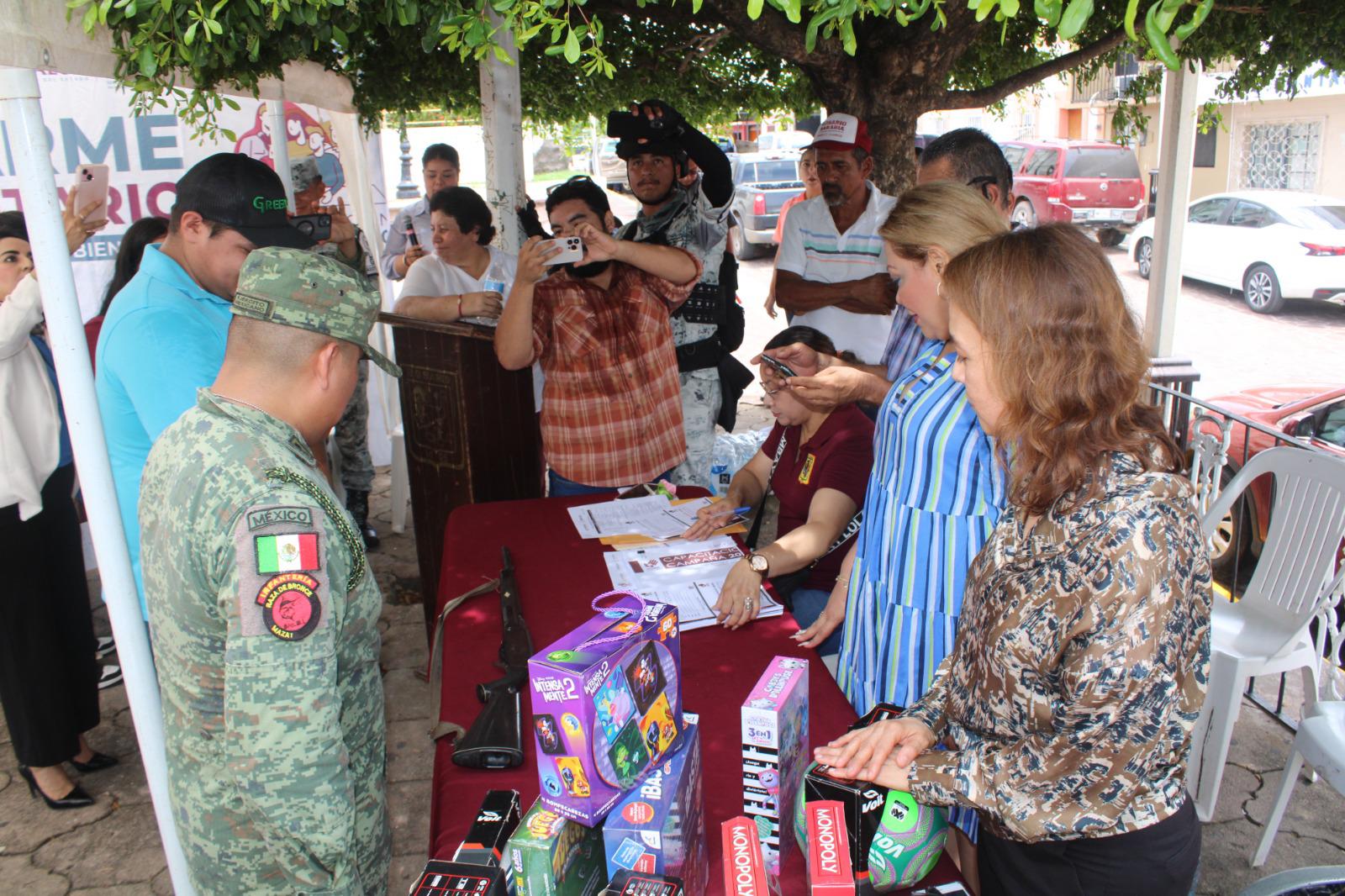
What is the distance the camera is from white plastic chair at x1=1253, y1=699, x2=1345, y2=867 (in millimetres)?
2404

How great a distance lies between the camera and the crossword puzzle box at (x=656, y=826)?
1.24 metres

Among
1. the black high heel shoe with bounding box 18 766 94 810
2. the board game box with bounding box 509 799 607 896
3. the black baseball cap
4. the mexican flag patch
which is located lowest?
the black high heel shoe with bounding box 18 766 94 810

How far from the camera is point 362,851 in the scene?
1.58 m

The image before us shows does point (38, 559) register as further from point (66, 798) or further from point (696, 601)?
point (696, 601)

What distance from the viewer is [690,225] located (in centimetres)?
388

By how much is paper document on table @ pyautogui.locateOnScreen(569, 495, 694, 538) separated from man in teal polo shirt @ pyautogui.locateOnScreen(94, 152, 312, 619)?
1157 mm

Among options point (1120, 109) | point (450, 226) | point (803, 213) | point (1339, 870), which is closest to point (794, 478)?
point (1339, 870)

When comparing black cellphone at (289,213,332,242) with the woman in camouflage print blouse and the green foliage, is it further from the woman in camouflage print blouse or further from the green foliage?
the woman in camouflage print blouse

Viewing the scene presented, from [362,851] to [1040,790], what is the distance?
3.61 ft

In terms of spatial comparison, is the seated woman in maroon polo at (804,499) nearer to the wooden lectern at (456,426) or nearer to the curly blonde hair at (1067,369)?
the curly blonde hair at (1067,369)

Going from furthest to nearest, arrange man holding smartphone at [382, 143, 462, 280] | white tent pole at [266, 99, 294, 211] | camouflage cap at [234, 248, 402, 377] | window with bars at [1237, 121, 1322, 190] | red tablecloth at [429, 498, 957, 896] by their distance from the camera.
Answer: window with bars at [1237, 121, 1322, 190], man holding smartphone at [382, 143, 462, 280], white tent pole at [266, 99, 294, 211], red tablecloth at [429, 498, 957, 896], camouflage cap at [234, 248, 402, 377]

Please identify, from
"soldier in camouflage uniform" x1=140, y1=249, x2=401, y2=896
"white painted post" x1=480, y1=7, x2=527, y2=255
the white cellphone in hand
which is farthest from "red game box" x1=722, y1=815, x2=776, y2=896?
"white painted post" x1=480, y1=7, x2=527, y2=255

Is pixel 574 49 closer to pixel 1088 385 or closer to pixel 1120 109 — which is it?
pixel 1088 385

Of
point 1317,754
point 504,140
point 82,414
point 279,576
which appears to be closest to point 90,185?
point 82,414
